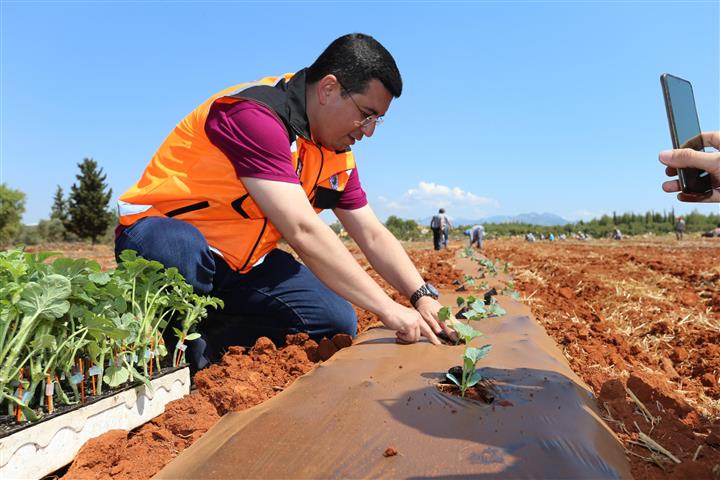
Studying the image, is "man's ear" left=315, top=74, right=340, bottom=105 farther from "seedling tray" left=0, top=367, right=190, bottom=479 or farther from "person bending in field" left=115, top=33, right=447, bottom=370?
"seedling tray" left=0, top=367, right=190, bottom=479

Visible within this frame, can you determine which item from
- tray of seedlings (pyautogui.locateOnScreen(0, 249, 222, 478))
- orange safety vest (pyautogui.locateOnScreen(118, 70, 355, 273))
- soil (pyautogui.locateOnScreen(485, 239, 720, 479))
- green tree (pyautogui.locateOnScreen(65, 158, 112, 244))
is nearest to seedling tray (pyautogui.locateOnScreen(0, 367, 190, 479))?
tray of seedlings (pyautogui.locateOnScreen(0, 249, 222, 478))

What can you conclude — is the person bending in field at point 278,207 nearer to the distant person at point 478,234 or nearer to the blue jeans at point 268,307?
the blue jeans at point 268,307

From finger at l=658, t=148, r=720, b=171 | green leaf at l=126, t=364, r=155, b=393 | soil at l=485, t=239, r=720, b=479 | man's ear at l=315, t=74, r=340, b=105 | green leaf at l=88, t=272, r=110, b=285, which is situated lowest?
soil at l=485, t=239, r=720, b=479

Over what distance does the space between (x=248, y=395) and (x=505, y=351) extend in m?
1.08

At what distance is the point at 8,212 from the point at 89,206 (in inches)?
279

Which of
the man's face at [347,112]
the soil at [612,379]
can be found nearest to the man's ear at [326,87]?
the man's face at [347,112]

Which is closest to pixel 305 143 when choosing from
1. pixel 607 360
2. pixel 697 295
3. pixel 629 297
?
pixel 607 360

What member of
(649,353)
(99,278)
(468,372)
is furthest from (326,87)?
(649,353)

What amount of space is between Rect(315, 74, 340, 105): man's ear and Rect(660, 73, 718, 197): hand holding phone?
1.29 metres

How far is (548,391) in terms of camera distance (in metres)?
1.64

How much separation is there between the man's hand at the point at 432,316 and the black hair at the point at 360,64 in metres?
1.00

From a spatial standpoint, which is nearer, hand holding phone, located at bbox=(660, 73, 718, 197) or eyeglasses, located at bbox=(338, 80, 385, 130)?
hand holding phone, located at bbox=(660, 73, 718, 197)

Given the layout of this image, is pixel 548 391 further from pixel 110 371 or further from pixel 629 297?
pixel 629 297

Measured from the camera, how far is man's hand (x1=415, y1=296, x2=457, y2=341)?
2243 mm
